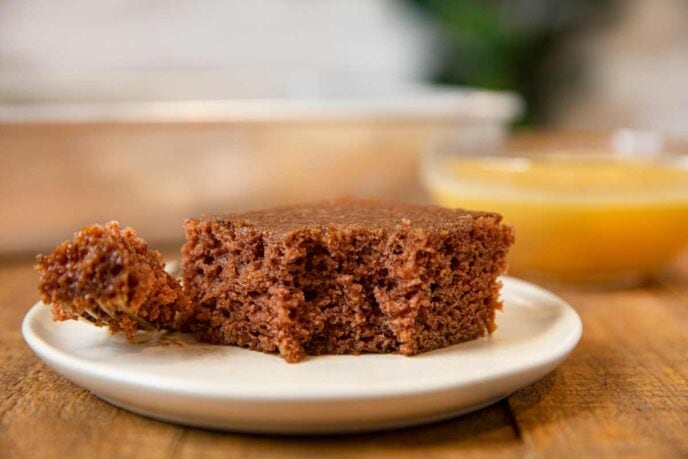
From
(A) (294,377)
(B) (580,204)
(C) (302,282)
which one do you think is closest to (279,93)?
(B) (580,204)

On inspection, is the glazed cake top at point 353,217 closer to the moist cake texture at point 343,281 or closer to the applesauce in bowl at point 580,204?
the moist cake texture at point 343,281

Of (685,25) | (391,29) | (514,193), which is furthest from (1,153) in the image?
(685,25)

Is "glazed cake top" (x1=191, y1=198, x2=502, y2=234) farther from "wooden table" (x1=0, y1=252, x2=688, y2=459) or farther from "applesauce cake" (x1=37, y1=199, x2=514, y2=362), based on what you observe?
"wooden table" (x1=0, y1=252, x2=688, y2=459)

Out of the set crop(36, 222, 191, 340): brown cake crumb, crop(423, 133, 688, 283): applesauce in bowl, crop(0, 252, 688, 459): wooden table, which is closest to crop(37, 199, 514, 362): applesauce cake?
crop(36, 222, 191, 340): brown cake crumb

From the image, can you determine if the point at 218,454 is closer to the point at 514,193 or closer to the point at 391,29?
the point at 514,193

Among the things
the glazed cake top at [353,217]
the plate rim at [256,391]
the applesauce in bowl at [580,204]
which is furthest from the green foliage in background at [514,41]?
the plate rim at [256,391]
